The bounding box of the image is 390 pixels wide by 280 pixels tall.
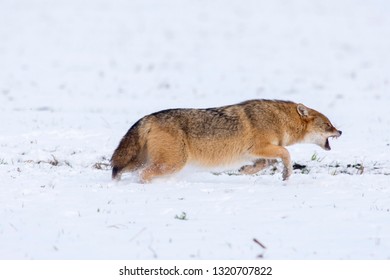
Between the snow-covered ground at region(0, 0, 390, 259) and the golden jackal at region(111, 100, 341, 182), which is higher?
the golden jackal at region(111, 100, 341, 182)

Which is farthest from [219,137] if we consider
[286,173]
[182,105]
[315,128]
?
[182,105]

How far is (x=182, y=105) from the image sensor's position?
60.2 ft

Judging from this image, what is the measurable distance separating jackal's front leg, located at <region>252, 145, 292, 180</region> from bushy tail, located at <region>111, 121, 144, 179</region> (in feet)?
5.05

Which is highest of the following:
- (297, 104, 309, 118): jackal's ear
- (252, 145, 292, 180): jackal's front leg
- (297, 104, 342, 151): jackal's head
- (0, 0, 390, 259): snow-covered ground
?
(297, 104, 309, 118): jackal's ear

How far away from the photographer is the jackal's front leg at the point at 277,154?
9320mm

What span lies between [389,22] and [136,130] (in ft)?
103

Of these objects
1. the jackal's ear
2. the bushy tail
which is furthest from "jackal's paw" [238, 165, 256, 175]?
the bushy tail

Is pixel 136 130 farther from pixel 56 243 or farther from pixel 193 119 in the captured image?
pixel 56 243

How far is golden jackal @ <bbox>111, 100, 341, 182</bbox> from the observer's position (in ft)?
29.9

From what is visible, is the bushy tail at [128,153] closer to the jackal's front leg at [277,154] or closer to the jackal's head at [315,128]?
the jackal's front leg at [277,154]

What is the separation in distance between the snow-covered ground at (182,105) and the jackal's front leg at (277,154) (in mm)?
194

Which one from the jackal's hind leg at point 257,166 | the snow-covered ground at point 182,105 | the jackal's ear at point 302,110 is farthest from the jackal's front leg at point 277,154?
the jackal's ear at point 302,110

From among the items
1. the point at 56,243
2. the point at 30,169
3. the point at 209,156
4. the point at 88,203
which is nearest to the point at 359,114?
the point at 209,156

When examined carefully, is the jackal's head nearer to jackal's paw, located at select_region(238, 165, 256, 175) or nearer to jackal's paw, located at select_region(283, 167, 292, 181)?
jackal's paw, located at select_region(238, 165, 256, 175)
